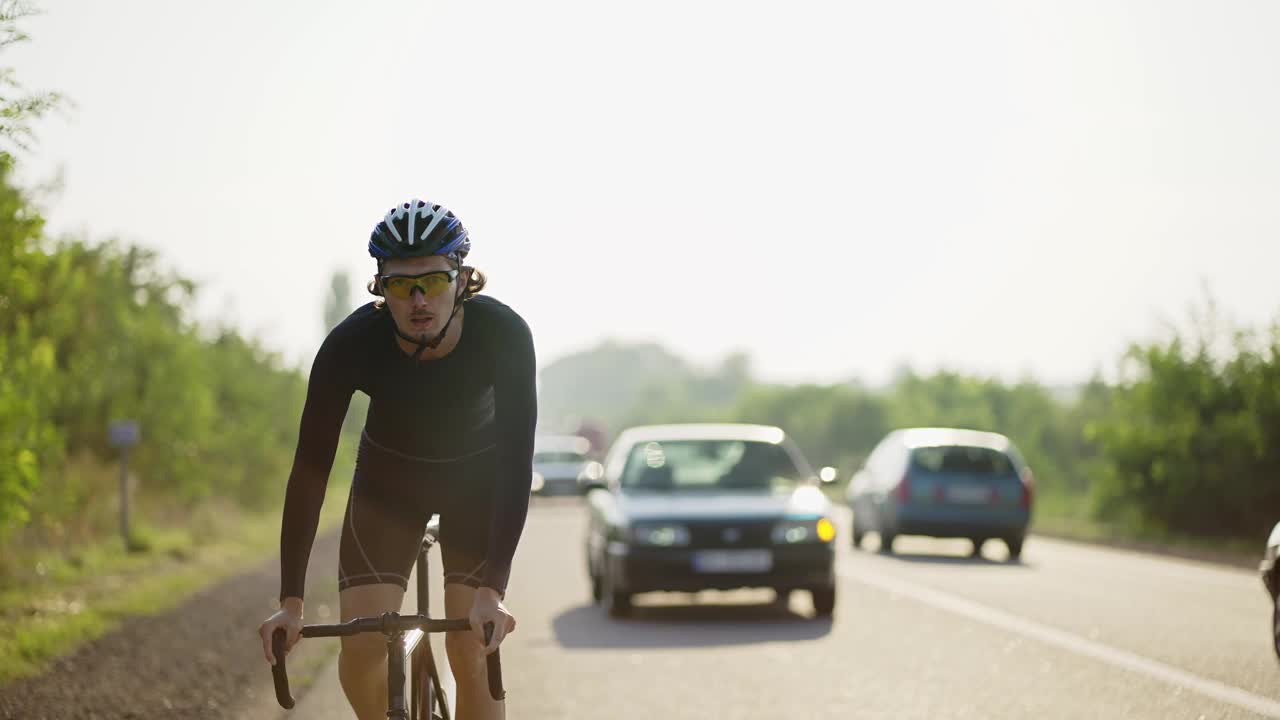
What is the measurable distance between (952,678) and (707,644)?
2463 mm

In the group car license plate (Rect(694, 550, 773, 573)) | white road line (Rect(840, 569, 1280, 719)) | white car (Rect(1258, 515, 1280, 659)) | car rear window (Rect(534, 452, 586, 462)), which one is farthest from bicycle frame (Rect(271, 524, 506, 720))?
car rear window (Rect(534, 452, 586, 462))

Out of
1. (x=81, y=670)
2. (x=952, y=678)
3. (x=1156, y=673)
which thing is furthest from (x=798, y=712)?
(x=81, y=670)

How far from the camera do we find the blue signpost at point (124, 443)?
19141mm

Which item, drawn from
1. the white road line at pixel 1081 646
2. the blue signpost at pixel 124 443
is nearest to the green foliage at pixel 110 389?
the blue signpost at pixel 124 443

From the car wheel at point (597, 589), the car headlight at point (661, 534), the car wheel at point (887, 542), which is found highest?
the car headlight at point (661, 534)

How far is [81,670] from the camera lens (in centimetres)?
1036

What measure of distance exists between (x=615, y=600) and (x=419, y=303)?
9566mm

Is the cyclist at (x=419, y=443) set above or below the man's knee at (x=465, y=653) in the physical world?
above

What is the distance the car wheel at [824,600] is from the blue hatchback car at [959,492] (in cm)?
816

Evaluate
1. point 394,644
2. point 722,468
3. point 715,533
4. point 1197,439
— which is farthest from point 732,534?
point 1197,439

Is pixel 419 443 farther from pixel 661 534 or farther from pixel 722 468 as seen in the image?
pixel 722 468

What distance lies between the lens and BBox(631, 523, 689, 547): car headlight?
13.4m

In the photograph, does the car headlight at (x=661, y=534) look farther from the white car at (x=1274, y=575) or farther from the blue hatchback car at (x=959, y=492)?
the blue hatchback car at (x=959, y=492)

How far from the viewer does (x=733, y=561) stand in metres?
13.3
